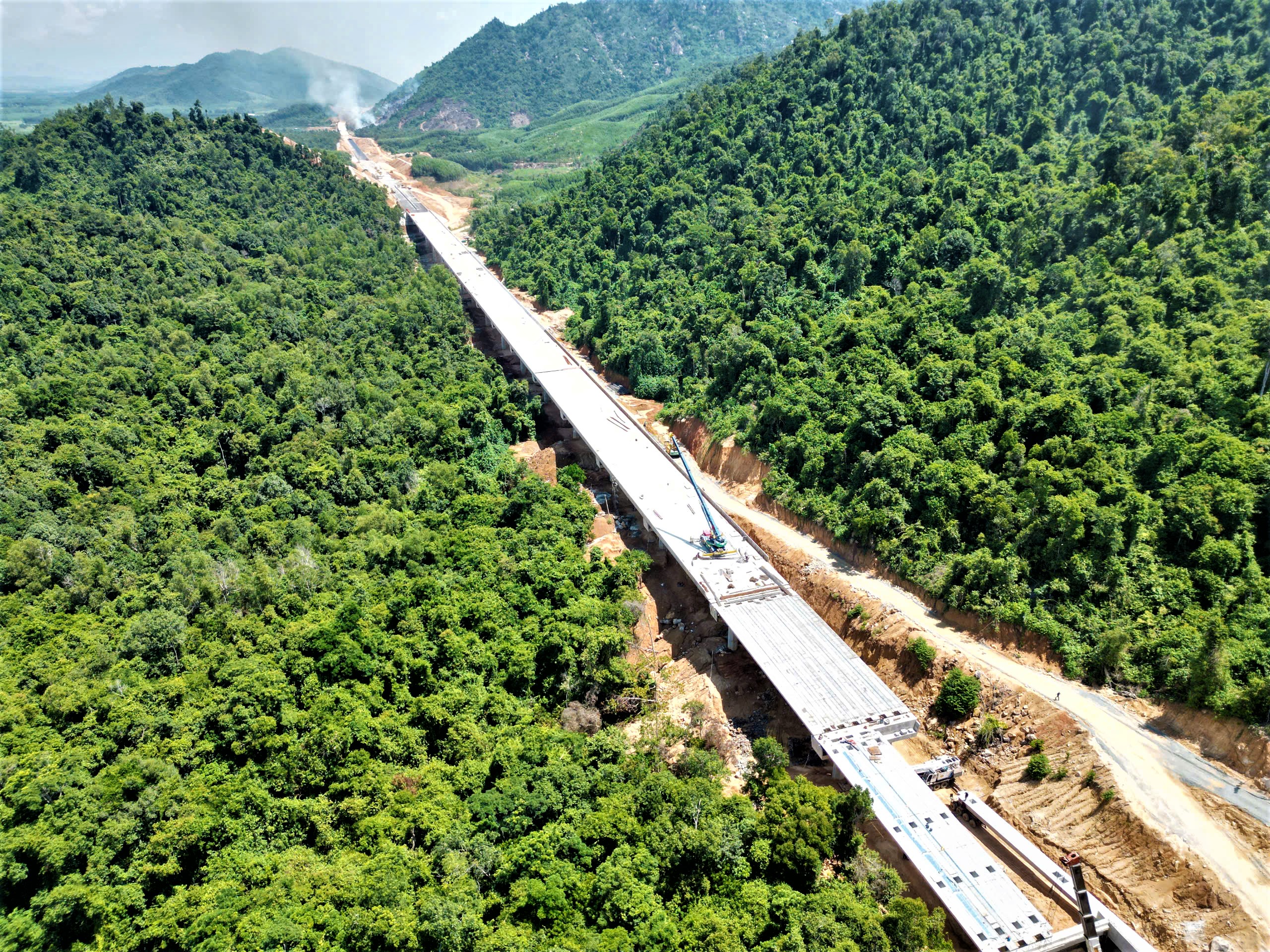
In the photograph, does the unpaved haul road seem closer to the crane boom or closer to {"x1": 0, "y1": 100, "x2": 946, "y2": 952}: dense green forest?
{"x1": 0, "y1": 100, "x2": 946, "y2": 952}: dense green forest

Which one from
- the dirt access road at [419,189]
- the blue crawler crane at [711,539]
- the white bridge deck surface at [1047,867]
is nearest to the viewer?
the white bridge deck surface at [1047,867]

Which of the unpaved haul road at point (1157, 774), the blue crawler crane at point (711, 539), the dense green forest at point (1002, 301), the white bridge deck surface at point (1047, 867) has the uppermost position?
the dense green forest at point (1002, 301)

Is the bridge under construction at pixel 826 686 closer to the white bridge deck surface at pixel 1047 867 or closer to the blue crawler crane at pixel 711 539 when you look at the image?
the white bridge deck surface at pixel 1047 867

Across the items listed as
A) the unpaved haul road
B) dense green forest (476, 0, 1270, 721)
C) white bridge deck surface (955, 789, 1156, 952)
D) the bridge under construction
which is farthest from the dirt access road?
white bridge deck surface (955, 789, 1156, 952)

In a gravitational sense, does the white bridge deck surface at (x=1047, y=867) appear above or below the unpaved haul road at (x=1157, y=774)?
below

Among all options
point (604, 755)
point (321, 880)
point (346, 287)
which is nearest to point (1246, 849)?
point (604, 755)

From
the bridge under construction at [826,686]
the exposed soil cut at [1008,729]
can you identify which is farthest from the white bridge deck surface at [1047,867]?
the exposed soil cut at [1008,729]

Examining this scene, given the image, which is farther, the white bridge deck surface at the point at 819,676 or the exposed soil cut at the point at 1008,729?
the white bridge deck surface at the point at 819,676
